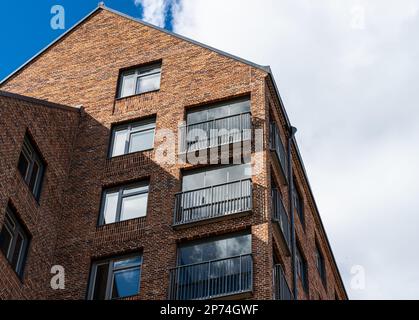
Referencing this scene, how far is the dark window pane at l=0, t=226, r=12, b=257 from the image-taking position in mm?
30147

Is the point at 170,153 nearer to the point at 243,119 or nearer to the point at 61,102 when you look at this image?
the point at 243,119

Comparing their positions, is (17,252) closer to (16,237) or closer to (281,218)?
(16,237)

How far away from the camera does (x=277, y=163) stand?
3469cm

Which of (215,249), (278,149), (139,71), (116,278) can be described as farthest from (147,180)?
(139,71)

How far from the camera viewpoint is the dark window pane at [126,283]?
31344mm

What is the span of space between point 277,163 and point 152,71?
733 centimetres

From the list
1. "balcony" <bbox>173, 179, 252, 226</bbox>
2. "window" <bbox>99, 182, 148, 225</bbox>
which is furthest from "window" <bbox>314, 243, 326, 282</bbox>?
"window" <bbox>99, 182, 148, 225</bbox>

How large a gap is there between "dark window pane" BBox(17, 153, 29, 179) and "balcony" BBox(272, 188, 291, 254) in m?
8.89

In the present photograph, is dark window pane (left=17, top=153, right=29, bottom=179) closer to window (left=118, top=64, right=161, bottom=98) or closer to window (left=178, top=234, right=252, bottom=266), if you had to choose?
window (left=178, top=234, right=252, bottom=266)

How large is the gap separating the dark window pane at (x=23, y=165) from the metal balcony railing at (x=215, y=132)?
576cm

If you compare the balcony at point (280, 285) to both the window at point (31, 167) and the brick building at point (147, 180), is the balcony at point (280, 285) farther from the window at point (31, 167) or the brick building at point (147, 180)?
the window at point (31, 167)

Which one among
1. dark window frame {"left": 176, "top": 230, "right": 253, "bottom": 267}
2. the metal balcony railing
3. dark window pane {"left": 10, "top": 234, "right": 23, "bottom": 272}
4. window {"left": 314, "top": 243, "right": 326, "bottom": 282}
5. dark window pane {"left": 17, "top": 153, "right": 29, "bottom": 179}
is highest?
the metal balcony railing

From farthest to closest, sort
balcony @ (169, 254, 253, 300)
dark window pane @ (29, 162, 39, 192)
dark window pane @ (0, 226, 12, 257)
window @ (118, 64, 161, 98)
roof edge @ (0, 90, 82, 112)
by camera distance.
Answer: window @ (118, 64, 161, 98) < dark window pane @ (29, 162, 39, 192) < roof edge @ (0, 90, 82, 112) < dark window pane @ (0, 226, 12, 257) < balcony @ (169, 254, 253, 300)
